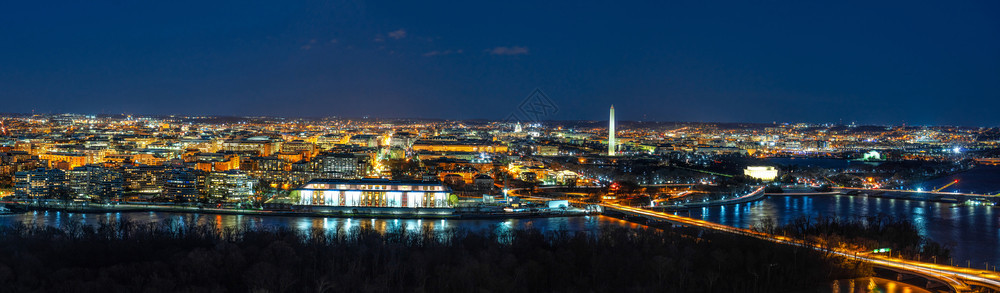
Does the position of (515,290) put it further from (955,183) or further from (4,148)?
(4,148)

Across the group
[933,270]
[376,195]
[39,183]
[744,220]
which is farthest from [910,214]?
[39,183]

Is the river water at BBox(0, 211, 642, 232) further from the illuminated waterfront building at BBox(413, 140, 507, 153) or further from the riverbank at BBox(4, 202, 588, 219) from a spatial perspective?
the illuminated waterfront building at BBox(413, 140, 507, 153)

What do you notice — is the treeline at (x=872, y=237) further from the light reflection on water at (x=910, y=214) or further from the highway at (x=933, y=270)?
the light reflection on water at (x=910, y=214)

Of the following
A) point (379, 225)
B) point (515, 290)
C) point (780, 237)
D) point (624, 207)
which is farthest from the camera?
point (624, 207)

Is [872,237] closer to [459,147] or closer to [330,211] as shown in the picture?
[330,211]

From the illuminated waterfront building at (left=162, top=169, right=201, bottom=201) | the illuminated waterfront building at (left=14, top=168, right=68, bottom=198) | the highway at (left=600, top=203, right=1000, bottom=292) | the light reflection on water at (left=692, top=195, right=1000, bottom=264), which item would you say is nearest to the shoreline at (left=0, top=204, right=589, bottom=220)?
the illuminated waterfront building at (left=162, top=169, right=201, bottom=201)

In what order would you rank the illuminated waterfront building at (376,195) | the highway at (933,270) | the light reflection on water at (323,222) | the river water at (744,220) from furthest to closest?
1. the illuminated waterfront building at (376,195)
2. the light reflection on water at (323,222)
3. the river water at (744,220)
4. the highway at (933,270)

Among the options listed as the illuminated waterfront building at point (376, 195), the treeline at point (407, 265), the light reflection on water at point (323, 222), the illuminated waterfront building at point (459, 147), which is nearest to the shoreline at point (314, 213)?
the light reflection on water at point (323, 222)

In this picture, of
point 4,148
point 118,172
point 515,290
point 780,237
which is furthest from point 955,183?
point 4,148
